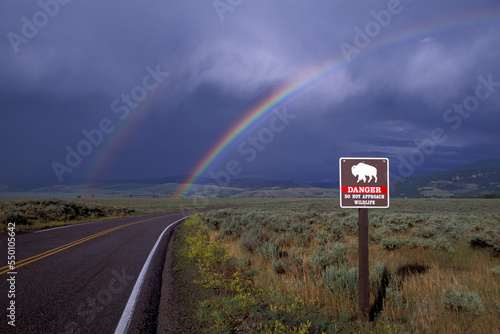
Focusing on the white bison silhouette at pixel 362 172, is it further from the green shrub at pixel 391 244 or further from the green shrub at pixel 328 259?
the green shrub at pixel 391 244

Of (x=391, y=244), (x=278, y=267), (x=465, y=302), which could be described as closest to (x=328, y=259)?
(x=278, y=267)

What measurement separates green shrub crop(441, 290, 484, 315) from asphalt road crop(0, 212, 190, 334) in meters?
5.15

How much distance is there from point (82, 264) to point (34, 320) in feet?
13.4

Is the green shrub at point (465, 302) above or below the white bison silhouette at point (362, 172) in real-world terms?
below

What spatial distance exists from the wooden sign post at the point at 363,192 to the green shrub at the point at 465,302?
1.67 m

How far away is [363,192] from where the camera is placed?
506 centimetres

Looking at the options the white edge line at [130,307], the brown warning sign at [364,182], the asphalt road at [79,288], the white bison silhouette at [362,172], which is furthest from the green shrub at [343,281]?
the white edge line at [130,307]

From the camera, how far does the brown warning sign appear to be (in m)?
5.03

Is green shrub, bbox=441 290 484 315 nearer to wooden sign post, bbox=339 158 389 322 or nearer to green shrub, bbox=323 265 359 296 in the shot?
green shrub, bbox=323 265 359 296

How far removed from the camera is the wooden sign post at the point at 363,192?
16.3 feet

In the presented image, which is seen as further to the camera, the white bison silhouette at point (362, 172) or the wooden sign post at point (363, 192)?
the white bison silhouette at point (362, 172)

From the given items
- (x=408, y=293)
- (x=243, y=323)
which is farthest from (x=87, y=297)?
(x=408, y=293)

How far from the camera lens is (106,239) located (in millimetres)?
13961

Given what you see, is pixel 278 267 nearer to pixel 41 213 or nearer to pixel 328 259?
pixel 328 259
